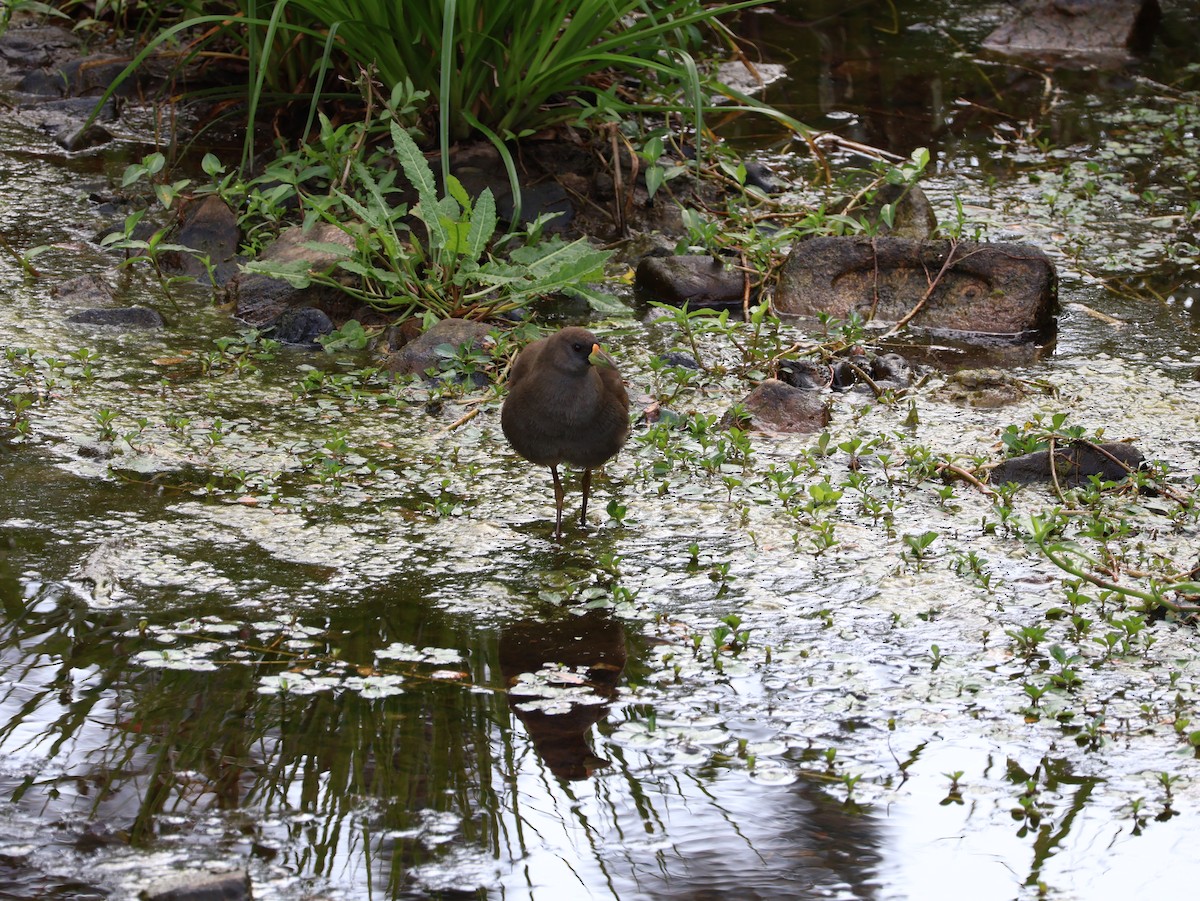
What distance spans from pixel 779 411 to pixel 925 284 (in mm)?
1568

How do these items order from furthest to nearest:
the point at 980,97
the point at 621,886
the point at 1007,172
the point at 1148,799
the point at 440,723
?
the point at 980,97 → the point at 1007,172 → the point at 440,723 → the point at 1148,799 → the point at 621,886

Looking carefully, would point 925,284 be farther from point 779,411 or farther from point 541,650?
point 541,650

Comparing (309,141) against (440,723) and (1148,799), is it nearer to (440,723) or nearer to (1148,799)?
(440,723)

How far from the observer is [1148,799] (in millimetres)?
2982

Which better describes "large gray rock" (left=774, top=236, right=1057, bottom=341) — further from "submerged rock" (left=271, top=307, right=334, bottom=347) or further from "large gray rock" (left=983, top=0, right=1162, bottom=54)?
"large gray rock" (left=983, top=0, right=1162, bottom=54)

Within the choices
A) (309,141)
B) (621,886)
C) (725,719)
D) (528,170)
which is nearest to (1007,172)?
(528,170)

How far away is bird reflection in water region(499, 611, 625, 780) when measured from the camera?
10.4 feet

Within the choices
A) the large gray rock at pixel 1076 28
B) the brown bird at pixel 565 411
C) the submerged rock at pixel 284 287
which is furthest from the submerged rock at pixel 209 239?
the large gray rock at pixel 1076 28

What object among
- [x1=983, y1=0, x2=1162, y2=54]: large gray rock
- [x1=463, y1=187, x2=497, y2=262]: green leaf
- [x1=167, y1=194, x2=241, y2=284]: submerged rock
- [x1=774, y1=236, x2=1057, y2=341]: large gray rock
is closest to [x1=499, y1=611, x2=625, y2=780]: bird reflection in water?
[x1=463, y1=187, x2=497, y2=262]: green leaf

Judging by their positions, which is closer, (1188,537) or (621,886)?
(621,886)

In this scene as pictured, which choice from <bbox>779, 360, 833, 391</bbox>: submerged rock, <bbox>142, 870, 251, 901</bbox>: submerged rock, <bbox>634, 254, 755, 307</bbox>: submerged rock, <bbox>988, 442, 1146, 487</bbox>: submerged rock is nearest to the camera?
<bbox>142, 870, 251, 901</bbox>: submerged rock

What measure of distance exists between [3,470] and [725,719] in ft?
8.36

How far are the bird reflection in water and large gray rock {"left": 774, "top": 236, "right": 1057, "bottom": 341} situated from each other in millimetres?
2943

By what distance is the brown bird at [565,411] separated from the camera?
13.7 feet
